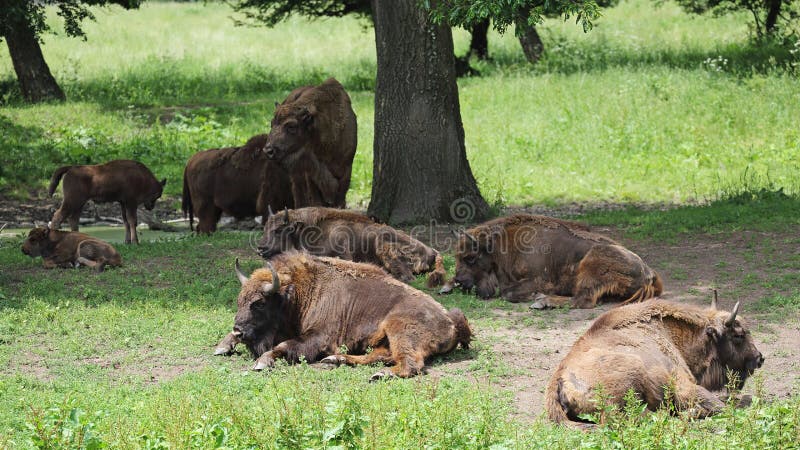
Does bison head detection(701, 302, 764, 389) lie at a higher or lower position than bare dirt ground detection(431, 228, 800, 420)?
higher

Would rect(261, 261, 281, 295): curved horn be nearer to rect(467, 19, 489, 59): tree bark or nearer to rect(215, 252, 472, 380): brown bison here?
rect(215, 252, 472, 380): brown bison

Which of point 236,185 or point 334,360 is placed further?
point 236,185

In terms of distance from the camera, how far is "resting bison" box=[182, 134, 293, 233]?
15500 mm

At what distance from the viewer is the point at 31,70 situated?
24828 mm

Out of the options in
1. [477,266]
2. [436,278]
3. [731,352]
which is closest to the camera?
[731,352]

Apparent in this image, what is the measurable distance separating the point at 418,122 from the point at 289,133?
1831 millimetres

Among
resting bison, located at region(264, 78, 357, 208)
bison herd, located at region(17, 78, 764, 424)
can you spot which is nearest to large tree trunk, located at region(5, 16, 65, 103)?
bison herd, located at region(17, 78, 764, 424)

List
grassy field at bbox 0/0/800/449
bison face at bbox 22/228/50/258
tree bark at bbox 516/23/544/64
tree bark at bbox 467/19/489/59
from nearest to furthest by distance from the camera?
grassy field at bbox 0/0/800/449, bison face at bbox 22/228/50/258, tree bark at bbox 516/23/544/64, tree bark at bbox 467/19/489/59

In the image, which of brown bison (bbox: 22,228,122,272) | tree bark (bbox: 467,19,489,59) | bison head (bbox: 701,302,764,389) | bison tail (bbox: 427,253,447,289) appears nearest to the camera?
bison head (bbox: 701,302,764,389)

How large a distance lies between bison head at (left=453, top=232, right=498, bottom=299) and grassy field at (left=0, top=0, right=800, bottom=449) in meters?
0.33

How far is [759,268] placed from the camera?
38.3ft

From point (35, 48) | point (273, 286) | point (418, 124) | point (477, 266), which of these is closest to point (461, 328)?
point (273, 286)

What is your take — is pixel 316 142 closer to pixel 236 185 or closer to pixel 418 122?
pixel 418 122

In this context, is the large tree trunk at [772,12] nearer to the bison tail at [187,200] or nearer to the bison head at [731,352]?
the bison tail at [187,200]
